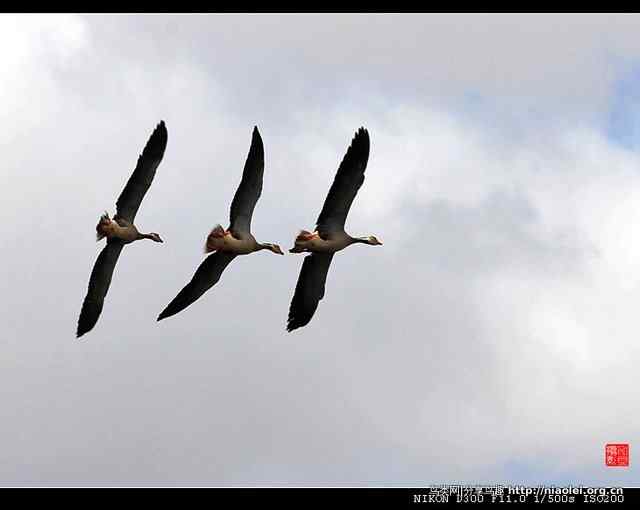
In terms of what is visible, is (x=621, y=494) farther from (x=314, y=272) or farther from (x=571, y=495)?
(x=314, y=272)

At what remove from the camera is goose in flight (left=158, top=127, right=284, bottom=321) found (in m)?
54.0

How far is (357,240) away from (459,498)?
416 inches

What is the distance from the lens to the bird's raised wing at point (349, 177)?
5334cm

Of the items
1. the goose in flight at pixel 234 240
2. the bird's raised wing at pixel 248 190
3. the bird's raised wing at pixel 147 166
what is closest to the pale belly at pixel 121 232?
the bird's raised wing at pixel 147 166

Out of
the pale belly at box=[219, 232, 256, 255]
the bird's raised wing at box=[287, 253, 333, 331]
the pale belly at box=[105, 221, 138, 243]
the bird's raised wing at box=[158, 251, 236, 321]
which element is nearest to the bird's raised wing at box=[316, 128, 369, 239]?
the bird's raised wing at box=[287, 253, 333, 331]

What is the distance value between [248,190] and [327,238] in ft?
10.8

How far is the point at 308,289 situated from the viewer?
56469 mm

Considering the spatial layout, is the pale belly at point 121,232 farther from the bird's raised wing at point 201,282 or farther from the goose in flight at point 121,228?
the bird's raised wing at point 201,282

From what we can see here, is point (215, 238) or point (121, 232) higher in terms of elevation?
point (121, 232)

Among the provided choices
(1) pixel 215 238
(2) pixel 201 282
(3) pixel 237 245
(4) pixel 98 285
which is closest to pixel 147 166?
(1) pixel 215 238

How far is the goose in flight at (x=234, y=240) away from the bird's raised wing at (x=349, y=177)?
262 cm

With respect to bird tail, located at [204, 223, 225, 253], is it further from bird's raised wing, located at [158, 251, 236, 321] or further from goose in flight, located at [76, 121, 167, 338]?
goose in flight, located at [76, 121, 167, 338]

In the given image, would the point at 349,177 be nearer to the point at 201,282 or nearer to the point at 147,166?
the point at 201,282
